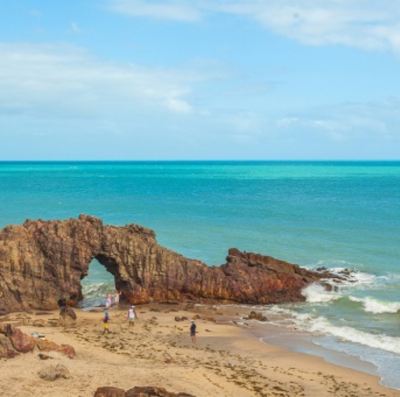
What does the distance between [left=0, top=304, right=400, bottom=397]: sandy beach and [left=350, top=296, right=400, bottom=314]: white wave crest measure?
9.24 m

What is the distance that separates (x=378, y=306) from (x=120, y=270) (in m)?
18.7

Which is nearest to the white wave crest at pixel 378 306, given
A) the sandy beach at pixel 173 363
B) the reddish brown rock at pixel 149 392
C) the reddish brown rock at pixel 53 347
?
the sandy beach at pixel 173 363

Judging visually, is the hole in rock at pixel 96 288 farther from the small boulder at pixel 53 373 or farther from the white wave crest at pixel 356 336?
the small boulder at pixel 53 373

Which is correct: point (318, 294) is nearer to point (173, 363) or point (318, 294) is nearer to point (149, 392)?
point (173, 363)

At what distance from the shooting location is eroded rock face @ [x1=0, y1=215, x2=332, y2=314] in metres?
40.4

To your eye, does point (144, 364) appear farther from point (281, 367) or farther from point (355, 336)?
point (355, 336)

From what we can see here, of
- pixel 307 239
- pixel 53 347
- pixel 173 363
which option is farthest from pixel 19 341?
pixel 307 239

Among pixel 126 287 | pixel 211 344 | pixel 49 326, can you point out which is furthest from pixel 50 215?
pixel 211 344

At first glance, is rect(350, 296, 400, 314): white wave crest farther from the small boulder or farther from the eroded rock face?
the small boulder

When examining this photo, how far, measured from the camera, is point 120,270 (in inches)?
1676

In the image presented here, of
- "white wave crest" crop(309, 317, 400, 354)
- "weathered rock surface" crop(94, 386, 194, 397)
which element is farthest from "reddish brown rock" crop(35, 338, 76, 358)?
"white wave crest" crop(309, 317, 400, 354)

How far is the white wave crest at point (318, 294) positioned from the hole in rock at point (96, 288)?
15.2 meters

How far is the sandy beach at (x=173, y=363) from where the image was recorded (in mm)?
24641

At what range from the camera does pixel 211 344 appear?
32.5 meters
